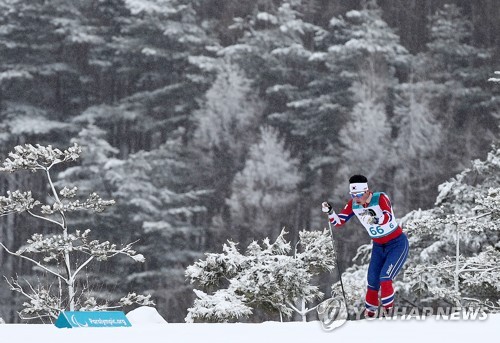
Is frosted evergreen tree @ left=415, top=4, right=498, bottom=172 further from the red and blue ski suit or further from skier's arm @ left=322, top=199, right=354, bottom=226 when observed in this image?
the red and blue ski suit

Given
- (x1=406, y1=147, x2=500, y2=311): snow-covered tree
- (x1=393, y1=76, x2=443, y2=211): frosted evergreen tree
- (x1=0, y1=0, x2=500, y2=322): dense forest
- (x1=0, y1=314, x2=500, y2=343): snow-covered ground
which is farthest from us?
(x1=393, y1=76, x2=443, y2=211): frosted evergreen tree

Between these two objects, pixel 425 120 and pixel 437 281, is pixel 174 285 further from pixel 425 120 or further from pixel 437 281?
pixel 437 281

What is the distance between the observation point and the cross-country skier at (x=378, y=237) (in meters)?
7.00

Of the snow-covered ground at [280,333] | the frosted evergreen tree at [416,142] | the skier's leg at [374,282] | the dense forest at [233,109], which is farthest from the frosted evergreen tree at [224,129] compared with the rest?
the snow-covered ground at [280,333]

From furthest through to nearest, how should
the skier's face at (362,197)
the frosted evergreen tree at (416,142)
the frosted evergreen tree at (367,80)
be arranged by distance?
the frosted evergreen tree at (367,80), the frosted evergreen tree at (416,142), the skier's face at (362,197)

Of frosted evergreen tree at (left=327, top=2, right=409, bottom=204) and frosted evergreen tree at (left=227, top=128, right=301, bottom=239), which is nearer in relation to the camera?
frosted evergreen tree at (left=227, top=128, right=301, bottom=239)

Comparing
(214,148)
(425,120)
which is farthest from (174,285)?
(425,120)

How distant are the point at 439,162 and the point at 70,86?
1784 centimetres

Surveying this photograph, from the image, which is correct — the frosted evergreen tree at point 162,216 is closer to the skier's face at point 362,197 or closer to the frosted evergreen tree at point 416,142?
the frosted evergreen tree at point 416,142

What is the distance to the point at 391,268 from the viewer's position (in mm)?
6957

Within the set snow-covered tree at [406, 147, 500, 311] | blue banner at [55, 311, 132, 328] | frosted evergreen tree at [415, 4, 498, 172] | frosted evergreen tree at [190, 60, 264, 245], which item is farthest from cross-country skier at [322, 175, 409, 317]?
frosted evergreen tree at [415, 4, 498, 172]

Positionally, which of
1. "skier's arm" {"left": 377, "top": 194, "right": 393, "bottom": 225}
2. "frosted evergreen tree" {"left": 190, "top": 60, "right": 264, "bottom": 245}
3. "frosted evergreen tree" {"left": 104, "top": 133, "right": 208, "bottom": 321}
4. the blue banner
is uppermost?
"skier's arm" {"left": 377, "top": 194, "right": 393, "bottom": 225}

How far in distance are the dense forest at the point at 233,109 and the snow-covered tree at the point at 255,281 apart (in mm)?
25625

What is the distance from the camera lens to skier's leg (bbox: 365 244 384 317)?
703cm
